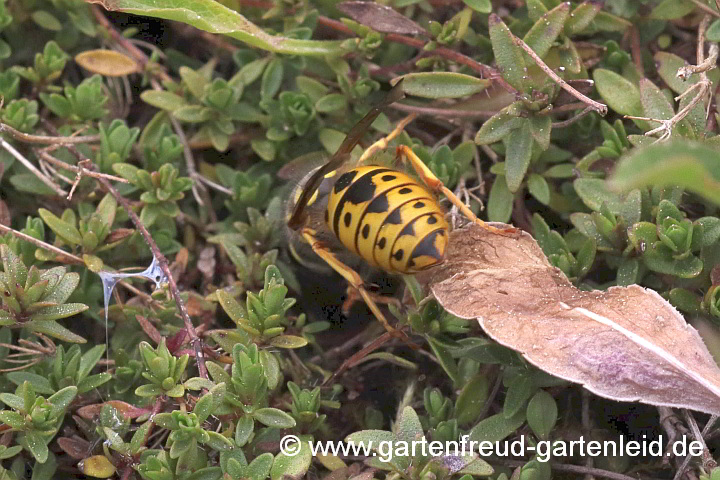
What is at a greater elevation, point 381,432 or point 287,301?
point 287,301

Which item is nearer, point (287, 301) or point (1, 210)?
point (287, 301)

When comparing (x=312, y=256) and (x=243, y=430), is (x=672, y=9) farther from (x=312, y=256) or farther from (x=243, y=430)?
(x=243, y=430)

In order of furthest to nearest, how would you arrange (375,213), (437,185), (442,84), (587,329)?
1. (442,84)
2. (437,185)
3. (375,213)
4. (587,329)

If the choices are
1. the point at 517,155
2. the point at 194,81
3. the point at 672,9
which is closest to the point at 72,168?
the point at 194,81

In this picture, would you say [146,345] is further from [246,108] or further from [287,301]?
[246,108]

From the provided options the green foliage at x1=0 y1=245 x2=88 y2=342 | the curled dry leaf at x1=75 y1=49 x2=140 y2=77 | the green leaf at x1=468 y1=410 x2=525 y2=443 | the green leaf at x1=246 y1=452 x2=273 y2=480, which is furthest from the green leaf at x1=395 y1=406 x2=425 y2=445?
the curled dry leaf at x1=75 y1=49 x2=140 y2=77

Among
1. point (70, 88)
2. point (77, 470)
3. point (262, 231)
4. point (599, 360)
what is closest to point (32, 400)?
point (77, 470)
